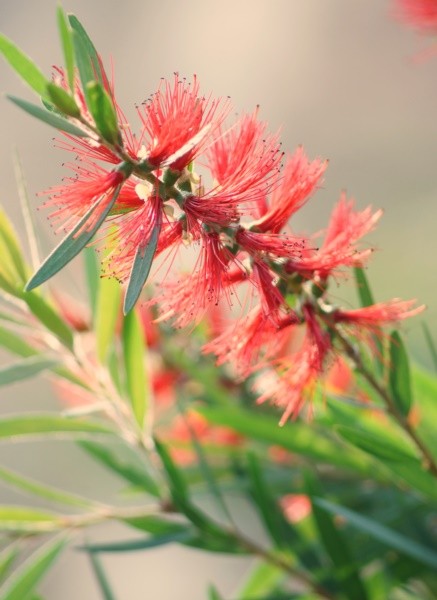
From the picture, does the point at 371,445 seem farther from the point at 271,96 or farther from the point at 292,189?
the point at 271,96

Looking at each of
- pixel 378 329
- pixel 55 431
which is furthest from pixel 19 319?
pixel 378 329

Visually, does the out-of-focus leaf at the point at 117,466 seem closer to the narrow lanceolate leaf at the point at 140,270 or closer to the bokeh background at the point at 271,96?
the narrow lanceolate leaf at the point at 140,270

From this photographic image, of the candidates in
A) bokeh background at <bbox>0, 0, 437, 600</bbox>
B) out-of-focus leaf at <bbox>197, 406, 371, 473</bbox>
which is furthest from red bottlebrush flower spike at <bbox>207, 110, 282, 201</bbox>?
bokeh background at <bbox>0, 0, 437, 600</bbox>

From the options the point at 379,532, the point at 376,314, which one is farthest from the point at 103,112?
the point at 379,532

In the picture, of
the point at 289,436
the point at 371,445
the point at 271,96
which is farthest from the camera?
the point at 271,96

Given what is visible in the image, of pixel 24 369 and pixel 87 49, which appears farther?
pixel 24 369

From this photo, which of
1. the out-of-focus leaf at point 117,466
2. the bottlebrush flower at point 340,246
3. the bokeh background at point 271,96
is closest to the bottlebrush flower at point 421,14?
the bottlebrush flower at point 340,246

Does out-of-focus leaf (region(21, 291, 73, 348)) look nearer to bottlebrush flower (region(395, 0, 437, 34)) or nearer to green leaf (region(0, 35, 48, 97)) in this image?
green leaf (region(0, 35, 48, 97))
